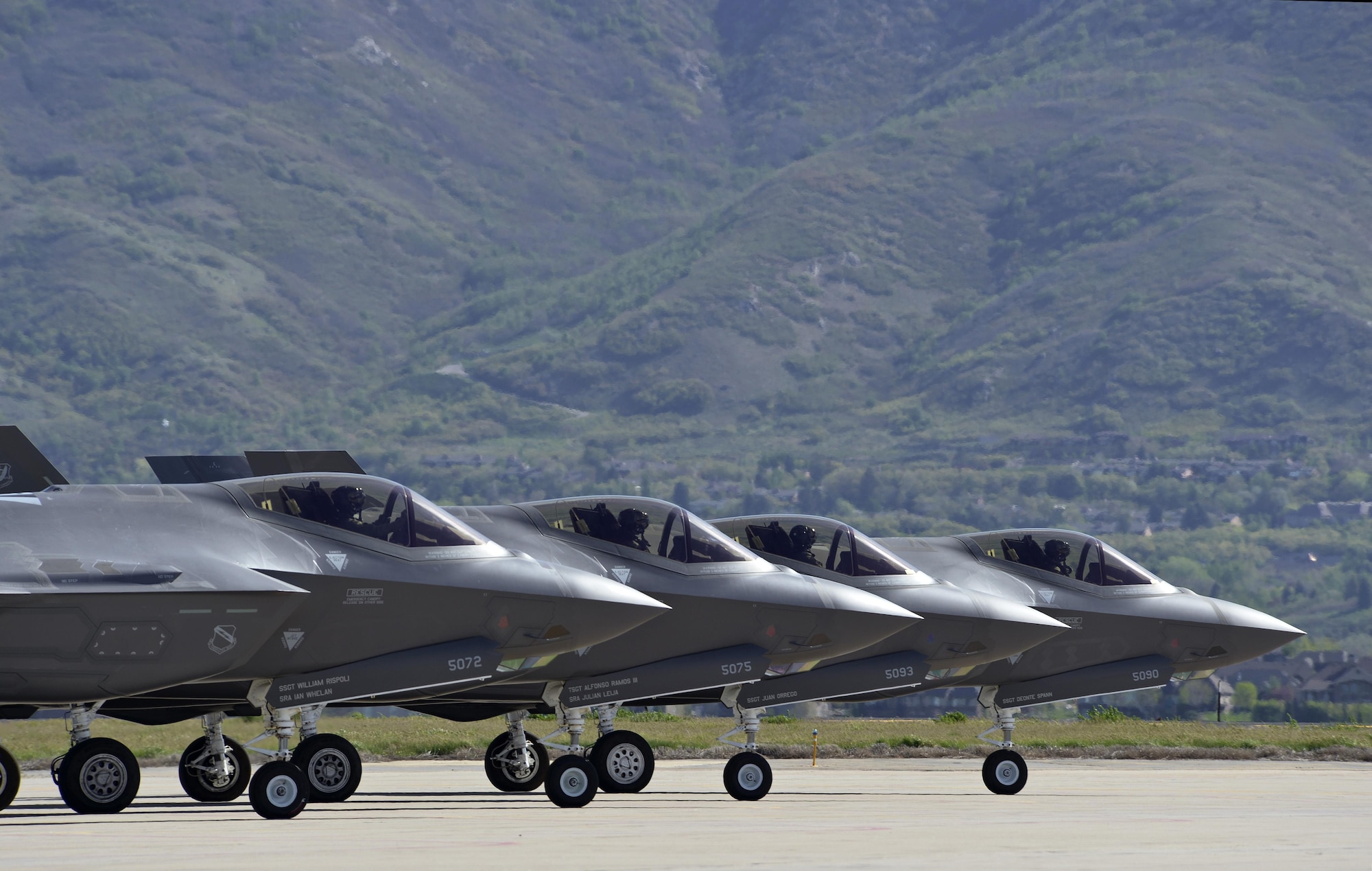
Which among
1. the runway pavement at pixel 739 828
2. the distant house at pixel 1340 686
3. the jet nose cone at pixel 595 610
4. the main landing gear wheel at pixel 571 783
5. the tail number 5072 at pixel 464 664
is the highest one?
the distant house at pixel 1340 686

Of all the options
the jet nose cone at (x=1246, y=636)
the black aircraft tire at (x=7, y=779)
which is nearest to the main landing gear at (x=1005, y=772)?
the jet nose cone at (x=1246, y=636)

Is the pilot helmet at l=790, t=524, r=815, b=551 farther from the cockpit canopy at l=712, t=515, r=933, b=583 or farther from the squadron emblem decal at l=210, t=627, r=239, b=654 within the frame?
the squadron emblem decal at l=210, t=627, r=239, b=654

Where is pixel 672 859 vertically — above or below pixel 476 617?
below

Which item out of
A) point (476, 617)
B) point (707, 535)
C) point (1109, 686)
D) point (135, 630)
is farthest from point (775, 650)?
point (135, 630)

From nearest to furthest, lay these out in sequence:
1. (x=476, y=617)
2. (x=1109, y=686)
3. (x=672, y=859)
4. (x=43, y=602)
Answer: (x=672, y=859) < (x=43, y=602) < (x=476, y=617) < (x=1109, y=686)

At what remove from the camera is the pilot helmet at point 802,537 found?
28062 mm

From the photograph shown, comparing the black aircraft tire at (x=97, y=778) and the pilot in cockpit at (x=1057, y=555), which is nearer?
the black aircraft tire at (x=97, y=778)

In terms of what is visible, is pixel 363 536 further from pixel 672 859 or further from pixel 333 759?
pixel 672 859

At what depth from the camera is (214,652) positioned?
2095 cm

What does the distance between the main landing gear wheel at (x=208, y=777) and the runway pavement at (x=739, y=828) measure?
250 mm

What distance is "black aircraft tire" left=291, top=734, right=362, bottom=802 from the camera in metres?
22.8

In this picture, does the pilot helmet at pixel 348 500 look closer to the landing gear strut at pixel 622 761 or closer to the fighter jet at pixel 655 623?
the fighter jet at pixel 655 623

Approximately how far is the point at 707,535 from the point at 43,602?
8.78m

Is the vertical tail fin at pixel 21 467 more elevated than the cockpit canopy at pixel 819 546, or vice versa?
the vertical tail fin at pixel 21 467
